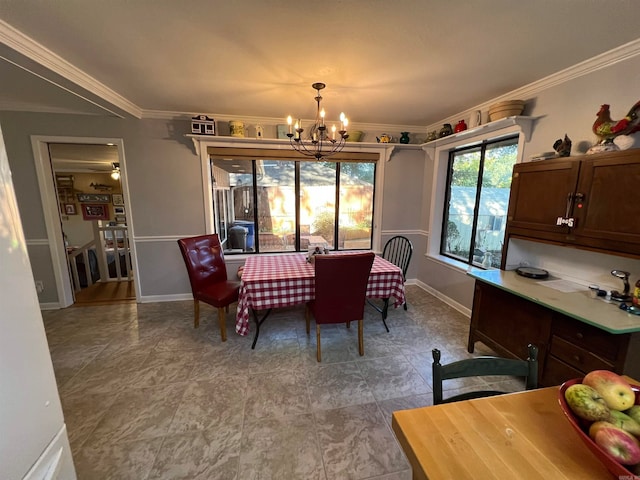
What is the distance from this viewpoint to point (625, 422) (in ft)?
2.06

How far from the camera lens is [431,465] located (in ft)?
2.25

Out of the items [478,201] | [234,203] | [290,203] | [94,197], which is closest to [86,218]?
[94,197]

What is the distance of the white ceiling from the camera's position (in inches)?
54.4

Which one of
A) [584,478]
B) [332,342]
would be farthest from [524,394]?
[332,342]

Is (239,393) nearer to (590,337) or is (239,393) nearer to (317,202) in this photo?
(590,337)

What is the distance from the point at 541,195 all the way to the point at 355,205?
90.9 inches

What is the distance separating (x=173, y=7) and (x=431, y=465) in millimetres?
2246

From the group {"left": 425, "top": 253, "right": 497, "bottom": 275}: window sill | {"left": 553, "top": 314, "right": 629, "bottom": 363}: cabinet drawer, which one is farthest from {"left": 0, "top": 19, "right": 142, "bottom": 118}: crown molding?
{"left": 425, "top": 253, "right": 497, "bottom": 275}: window sill

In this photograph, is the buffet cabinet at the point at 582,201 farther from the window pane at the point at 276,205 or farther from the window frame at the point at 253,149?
the window pane at the point at 276,205

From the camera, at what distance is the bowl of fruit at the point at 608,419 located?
59cm

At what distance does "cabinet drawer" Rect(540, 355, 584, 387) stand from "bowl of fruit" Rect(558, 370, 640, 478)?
1129 mm

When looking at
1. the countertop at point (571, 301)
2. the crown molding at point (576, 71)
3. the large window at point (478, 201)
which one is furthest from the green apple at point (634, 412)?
the large window at point (478, 201)

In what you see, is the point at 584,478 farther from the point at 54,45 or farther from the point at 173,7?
the point at 54,45

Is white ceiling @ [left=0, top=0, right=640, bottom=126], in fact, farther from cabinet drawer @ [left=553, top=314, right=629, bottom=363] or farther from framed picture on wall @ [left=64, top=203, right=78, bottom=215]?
framed picture on wall @ [left=64, top=203, right=78, bottom=215]
